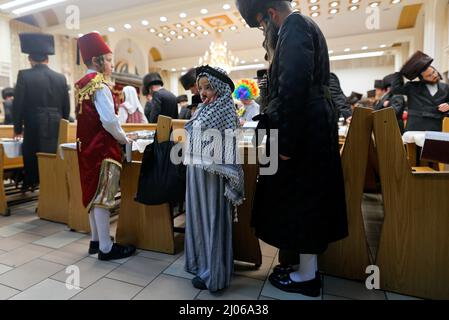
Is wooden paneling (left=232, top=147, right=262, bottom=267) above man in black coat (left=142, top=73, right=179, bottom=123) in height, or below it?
below

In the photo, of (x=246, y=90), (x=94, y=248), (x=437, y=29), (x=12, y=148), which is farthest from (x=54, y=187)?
(x=437, y=29)

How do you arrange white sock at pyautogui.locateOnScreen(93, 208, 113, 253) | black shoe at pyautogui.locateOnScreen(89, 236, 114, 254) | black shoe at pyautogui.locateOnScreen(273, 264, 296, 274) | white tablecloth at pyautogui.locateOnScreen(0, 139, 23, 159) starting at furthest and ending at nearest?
white tablecloth at pyautogui.locateOnScreen(0, 139, 23, 159) < black shoe at pyautogui.locateOnScreen(89, 236, 114, 254) < white sock at pyautogui.locateOnScreen(93, 208, 113, 253) < black shoe at pyautogui.locateOnScreen(273, 264, 296, 274)

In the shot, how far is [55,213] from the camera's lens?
117 inches

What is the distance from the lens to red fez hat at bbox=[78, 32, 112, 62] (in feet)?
6.56

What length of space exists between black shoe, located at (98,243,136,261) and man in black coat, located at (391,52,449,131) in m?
3.30

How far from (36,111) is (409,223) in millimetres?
3638

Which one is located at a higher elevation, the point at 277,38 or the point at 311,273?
the point at 277,38

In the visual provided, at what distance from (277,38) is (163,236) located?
1.61 m

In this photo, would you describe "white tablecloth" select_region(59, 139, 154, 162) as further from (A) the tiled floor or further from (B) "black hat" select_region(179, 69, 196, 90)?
(B) "black hat" select_region(179, 69, 196, 90)

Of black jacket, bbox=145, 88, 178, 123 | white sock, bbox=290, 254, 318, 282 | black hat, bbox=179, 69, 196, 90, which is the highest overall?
black hat, bbox=179, 69, 196, 90

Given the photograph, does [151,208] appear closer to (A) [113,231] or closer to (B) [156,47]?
(A) [113,231]

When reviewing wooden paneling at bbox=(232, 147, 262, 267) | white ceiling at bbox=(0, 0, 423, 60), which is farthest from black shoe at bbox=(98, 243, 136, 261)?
white ceiling at bbox=(0, 0, 423, 60)
